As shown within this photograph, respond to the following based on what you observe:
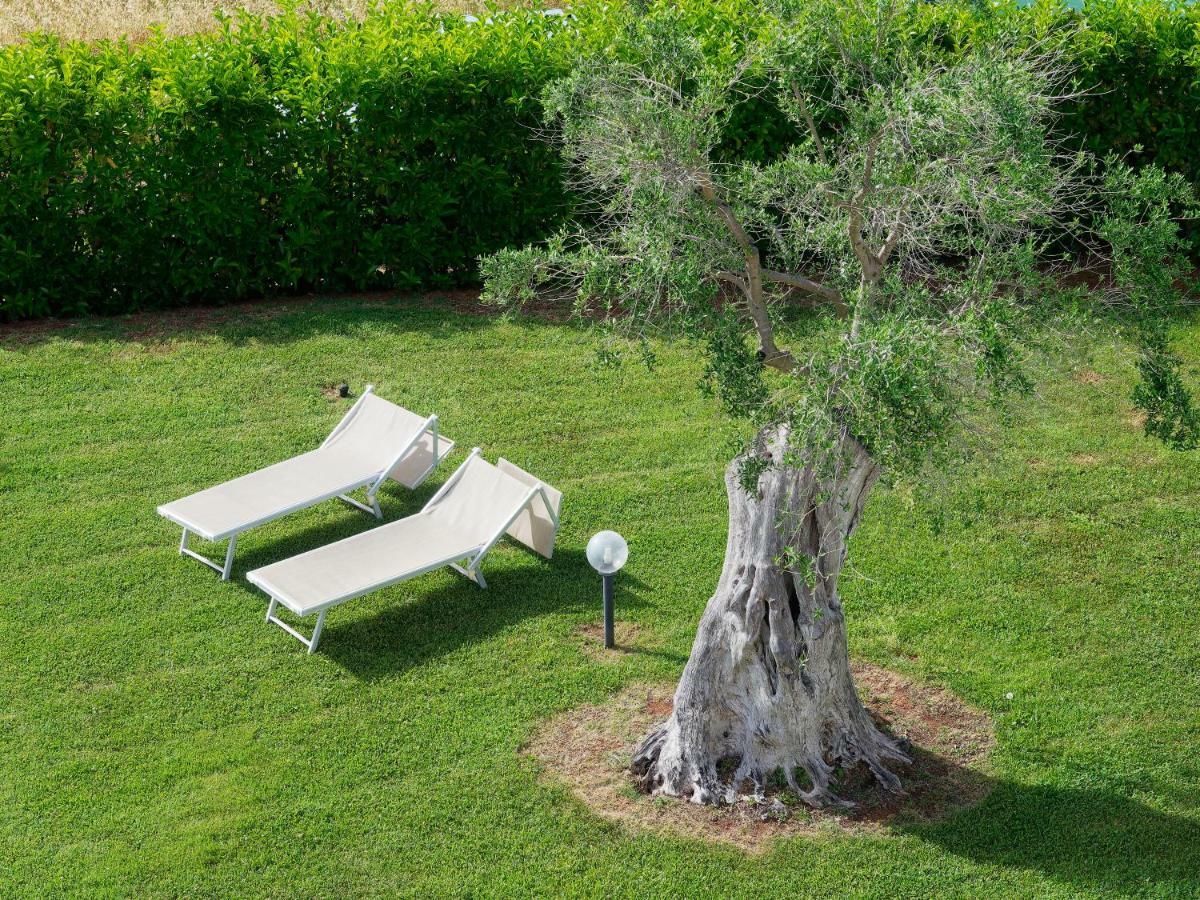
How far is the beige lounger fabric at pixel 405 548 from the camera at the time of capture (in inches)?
364

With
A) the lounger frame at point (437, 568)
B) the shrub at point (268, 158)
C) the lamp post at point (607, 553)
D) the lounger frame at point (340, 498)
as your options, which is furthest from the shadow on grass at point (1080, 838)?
the shrub at point (268, 158)

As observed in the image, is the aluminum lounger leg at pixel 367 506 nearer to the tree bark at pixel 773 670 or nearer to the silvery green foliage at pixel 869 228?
the tree bark at pixel 773 670

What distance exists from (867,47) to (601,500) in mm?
4822

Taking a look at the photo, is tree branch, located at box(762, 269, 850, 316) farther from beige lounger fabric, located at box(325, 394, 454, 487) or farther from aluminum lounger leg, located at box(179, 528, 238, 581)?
aluminum lounger leg, located at box(179, 528, 238, 581)

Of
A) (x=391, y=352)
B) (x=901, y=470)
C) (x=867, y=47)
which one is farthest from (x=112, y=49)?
(x=901, y=470)

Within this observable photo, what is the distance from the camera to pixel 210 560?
1018 cm

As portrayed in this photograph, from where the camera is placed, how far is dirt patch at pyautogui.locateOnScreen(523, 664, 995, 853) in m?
7.68

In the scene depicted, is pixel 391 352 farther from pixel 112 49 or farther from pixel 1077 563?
pixel 1077 563

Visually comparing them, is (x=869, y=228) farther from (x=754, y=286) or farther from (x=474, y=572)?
(x=474, y=572)

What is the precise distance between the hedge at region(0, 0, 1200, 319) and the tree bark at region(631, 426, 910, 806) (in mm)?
6902

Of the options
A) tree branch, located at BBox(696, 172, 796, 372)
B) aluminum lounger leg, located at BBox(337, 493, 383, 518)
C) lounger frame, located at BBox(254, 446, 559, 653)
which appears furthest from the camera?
aluminum lounger leg, located at BBox(337, 493, 383, 518)

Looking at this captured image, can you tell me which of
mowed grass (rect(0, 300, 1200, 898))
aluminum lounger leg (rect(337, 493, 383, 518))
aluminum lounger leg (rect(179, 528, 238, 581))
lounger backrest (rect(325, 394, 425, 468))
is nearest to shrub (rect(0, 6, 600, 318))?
mowed grass (rect(0, 300, 1200, 898))

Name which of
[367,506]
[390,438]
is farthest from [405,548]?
[390,438]

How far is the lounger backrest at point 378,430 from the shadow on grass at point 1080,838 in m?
5.04
